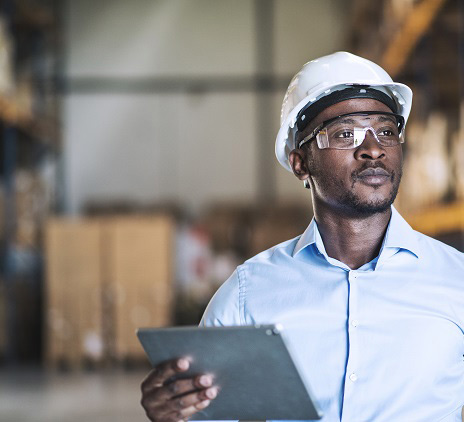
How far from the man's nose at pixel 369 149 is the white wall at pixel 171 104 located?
12.2m

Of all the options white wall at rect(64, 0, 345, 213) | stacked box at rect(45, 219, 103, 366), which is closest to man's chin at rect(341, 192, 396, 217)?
stacked box at rect(45, 219, 103, 366)

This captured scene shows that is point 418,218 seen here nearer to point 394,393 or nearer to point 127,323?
point 127,323

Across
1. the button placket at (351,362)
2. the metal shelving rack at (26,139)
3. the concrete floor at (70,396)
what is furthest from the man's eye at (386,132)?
the metal shelving rack at (26,139)

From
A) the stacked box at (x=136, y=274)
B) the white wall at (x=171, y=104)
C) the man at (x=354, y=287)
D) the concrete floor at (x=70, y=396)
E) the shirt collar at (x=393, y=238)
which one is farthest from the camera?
the white wall at (x=171, y=104)

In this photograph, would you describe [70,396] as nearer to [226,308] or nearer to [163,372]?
[226,308]

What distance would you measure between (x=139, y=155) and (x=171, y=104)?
100 centimetres

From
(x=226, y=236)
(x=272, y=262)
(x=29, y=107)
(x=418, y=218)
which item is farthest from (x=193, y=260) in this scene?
(x=272, y=262)

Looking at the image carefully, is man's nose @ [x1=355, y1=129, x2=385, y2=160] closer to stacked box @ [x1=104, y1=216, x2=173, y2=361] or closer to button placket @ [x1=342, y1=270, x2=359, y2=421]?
button placket @ [x1=342, y1=270, x2=359, y2=421]

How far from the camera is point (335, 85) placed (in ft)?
7.18

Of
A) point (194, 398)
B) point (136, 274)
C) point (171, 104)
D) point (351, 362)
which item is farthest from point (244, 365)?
point (171, 104)

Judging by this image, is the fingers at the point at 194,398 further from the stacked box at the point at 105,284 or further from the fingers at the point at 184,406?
the stacked box at the point at 105,284

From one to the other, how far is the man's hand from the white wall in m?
12.4

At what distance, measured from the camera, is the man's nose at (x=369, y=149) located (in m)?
2.08

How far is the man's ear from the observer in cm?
234
